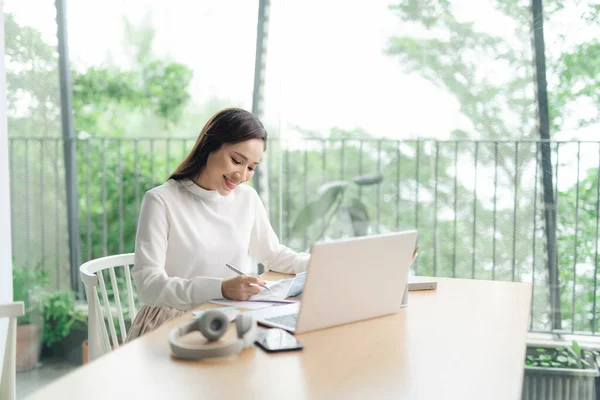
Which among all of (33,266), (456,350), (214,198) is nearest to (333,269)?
(456,350)

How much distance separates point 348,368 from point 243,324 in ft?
0.78

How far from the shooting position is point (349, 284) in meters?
1.53

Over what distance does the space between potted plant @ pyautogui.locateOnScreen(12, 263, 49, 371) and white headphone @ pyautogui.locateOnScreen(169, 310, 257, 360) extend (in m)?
2.33

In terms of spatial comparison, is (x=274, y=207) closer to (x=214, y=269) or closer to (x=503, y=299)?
(x=214, y=269)

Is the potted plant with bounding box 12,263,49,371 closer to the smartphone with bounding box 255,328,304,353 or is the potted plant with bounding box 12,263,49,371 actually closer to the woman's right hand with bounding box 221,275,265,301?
the woman's right hand with bounding box 221,275,265,301

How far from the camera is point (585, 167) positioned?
9.21 ft

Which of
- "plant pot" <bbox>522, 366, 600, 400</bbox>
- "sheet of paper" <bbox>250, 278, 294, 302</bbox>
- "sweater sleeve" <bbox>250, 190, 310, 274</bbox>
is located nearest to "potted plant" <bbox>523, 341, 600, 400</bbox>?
"plant pot" <bbox>522, 366, 600, 400</bbox>

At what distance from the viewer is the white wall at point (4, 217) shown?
314cm

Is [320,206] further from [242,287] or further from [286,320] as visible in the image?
[286,320]

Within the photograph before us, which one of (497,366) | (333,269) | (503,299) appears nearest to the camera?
(497,366)

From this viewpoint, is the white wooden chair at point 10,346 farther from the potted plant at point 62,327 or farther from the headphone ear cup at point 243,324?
the potted plant at point 62,327

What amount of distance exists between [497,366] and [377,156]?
1.76 metres

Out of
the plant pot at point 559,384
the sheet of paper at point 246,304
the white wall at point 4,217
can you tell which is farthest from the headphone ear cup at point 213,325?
the white wall at point 4,217

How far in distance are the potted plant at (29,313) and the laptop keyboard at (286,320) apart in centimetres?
224
